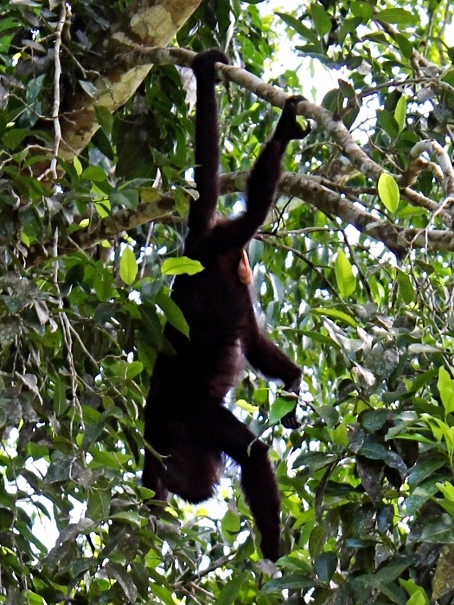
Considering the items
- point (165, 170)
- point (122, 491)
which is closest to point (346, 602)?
point (122, 491)

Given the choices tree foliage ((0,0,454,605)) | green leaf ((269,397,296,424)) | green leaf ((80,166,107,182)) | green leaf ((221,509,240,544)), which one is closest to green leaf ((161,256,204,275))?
tree foliage ((0,0,454,605))

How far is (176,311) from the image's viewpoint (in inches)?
100

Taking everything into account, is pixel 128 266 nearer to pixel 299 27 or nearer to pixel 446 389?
pixel 446 389

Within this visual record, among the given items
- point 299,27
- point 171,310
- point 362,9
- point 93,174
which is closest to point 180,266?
point 171,310

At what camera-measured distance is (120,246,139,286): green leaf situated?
247cm

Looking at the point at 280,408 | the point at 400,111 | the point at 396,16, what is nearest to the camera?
the point at 280,408

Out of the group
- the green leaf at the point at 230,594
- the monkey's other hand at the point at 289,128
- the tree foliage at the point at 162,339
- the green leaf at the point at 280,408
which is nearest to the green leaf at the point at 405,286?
the tree foliage at the point at 162,339

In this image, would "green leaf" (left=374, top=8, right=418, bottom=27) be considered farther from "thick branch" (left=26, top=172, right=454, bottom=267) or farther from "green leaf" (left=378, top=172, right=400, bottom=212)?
"green leaf" (left=378, top=172, right=400, bottom=212)

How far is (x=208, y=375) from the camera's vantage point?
4.10 m

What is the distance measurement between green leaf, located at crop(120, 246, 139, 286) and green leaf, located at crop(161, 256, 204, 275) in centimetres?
8

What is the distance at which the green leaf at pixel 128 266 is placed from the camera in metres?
2.47

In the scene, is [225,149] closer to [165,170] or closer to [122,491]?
[165,170]

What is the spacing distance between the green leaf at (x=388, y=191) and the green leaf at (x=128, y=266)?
2.28 feet

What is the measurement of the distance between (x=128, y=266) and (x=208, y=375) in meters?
1.68
